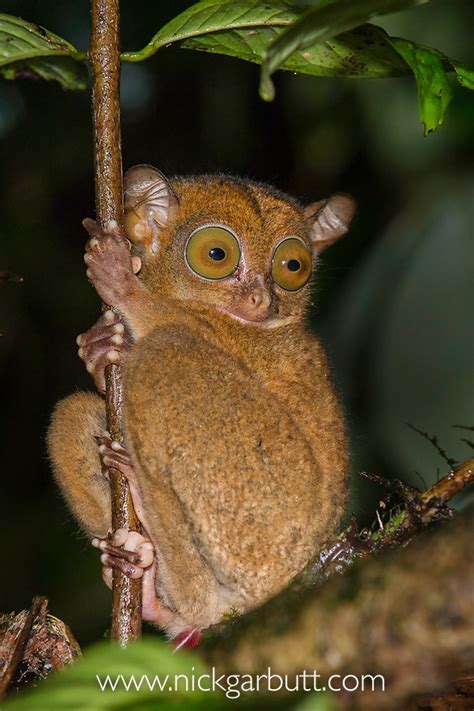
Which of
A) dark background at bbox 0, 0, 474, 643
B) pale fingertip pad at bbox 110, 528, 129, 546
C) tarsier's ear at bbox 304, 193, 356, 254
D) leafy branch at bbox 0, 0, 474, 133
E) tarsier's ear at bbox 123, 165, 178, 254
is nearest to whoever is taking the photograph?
A: leafy branch at bbox 0, 0, 474, 133

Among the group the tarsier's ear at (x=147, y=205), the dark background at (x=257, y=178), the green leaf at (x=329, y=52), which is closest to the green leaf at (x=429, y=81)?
the green leaf at (x=329, y=52)

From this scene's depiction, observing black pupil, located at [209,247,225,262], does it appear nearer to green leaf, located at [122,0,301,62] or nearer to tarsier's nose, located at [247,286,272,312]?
tarsier's nose, located at [247,286,272,312]

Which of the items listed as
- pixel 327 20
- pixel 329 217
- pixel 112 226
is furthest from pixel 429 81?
pixel 329 217

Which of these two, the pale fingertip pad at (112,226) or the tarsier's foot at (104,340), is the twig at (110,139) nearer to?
the pale fingertip pad at (112,226)

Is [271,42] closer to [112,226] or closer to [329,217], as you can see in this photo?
[112,226]

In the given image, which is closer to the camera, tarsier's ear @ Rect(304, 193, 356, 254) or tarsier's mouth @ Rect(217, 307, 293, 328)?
tarsier's mouth @ Rect(217, 307, 293, 328)

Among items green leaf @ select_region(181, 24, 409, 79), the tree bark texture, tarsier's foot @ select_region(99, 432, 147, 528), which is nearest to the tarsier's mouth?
tarsier's foot @ select_region(99, 432, 147, 528)
